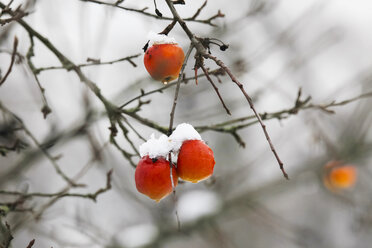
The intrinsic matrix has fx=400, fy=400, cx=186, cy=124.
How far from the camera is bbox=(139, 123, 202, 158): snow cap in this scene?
1360 mm

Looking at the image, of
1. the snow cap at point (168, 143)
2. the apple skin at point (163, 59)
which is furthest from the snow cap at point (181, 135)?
the apple skin at point (163, 59)

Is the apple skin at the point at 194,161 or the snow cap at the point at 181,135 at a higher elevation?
the snow cap at the point at 181,135

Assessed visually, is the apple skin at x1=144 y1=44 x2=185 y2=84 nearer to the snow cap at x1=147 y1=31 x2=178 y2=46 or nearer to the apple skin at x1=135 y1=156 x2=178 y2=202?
the snow cap at x1=147 y1=31 x2=178 y2=46

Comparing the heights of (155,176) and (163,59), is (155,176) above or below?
below

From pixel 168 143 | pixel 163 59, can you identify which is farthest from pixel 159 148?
pixel 163 59

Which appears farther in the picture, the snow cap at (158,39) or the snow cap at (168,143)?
the snow cap at (158,39)

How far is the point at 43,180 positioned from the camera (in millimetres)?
10953

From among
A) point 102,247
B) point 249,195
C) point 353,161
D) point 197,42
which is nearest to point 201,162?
point 197,42

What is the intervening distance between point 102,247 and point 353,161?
3.35 m

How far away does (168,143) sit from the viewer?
53.8 inches

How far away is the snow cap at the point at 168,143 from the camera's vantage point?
4.46 ft

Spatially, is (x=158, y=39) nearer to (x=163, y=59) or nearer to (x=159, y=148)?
(x=163, y=59)

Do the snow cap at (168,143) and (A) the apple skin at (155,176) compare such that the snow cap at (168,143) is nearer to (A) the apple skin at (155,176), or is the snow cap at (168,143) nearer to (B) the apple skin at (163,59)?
(A) the apple skin at (155,176)

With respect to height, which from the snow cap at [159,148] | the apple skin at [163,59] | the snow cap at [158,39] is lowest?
the snow cap at [159,148]
